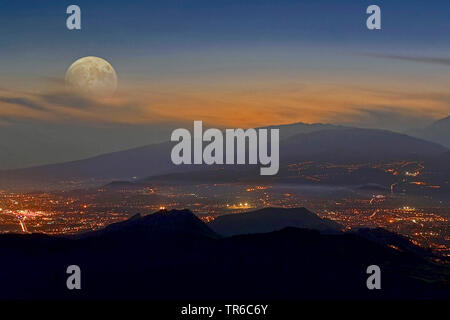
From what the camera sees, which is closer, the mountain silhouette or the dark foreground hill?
the dark foreground hill

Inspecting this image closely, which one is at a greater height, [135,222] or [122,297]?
[135,222]

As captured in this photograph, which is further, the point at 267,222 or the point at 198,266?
the point at 267,222

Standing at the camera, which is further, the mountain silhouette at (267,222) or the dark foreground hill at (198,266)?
the mountain silhouette at (267,222)
